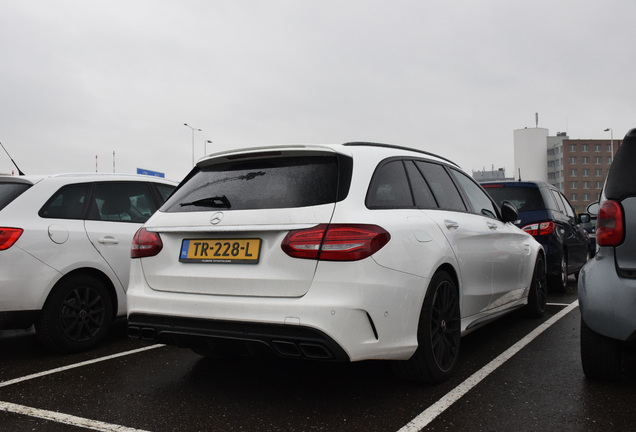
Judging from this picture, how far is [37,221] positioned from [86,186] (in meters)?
0.69

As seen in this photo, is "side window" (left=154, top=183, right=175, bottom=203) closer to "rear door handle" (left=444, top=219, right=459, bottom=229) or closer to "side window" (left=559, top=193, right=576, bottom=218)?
"rear door handle" (left=444, top=219, right=459, bottom=229)

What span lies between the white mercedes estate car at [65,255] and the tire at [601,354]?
383 cm

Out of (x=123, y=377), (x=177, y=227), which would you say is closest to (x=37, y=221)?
(x=123, y=377)

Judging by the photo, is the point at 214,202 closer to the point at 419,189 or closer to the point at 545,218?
the point at 419,189

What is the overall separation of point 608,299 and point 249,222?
6.92 feet

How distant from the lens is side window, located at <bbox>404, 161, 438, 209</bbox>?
152 inches

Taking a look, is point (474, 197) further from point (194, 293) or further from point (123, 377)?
point (123, 377)

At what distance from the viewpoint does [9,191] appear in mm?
4715

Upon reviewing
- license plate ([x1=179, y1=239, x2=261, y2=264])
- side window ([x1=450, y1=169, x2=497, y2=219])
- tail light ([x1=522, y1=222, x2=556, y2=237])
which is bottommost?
tail light ([x1=522, y1=222, x2=556, y2=237])

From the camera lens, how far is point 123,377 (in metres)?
4.09

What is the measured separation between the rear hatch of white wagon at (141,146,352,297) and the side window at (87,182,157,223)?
1.90m

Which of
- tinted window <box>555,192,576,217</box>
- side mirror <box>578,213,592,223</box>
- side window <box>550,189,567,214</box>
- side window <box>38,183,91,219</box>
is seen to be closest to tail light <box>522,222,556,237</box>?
side mirror <box>578,213,592,223</box>

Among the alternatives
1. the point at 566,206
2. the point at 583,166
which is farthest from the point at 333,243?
the point at 583,166

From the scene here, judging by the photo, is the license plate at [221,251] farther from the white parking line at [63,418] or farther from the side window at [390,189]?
the white parking line at [63,418]
